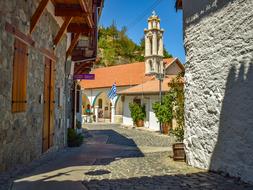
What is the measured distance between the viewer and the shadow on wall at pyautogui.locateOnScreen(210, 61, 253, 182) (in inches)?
209

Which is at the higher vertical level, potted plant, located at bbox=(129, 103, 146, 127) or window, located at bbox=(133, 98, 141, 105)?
window, located at bbox=(133, 98, 141, 105)

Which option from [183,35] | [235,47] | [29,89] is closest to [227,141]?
[235,47]

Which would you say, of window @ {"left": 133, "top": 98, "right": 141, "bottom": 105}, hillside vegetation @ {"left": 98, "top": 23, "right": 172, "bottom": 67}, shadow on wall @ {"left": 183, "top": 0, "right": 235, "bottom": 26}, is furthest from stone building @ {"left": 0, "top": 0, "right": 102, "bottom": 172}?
hillside vegetation @ {"left": 98, "top": 23, "right": 172, "bottom": 67}

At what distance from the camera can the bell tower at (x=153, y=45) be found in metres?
31.4

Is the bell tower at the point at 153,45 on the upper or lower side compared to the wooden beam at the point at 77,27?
upper

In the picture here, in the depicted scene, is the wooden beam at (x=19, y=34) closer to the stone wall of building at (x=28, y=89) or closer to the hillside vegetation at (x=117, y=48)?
the stone wall of building at (x=28, y=89)

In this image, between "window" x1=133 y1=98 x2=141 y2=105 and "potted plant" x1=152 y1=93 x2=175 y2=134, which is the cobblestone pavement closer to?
"potted plant" x1=152 y1=93 x2=175 y2=134

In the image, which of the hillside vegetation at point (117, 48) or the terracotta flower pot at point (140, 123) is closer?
the terracotta flower pot at point (140, 123)

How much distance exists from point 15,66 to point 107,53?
49024 mm

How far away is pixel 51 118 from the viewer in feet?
27.9

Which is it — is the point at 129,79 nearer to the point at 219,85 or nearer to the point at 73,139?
the point at 73,139

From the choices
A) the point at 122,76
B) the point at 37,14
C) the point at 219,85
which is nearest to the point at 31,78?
the point at 37,14

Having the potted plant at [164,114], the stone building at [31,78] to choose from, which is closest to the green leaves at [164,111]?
the potted plant at [164,114]

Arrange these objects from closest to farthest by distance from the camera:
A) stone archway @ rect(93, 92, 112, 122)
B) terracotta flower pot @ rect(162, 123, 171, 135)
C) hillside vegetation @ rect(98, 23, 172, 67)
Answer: terracotta flower pot @ rect(162, 123, 171, 135), stone archway @ rect(93, 92, 112, 122), hillside vegetation @ rect(98, 23, 172, 67)
